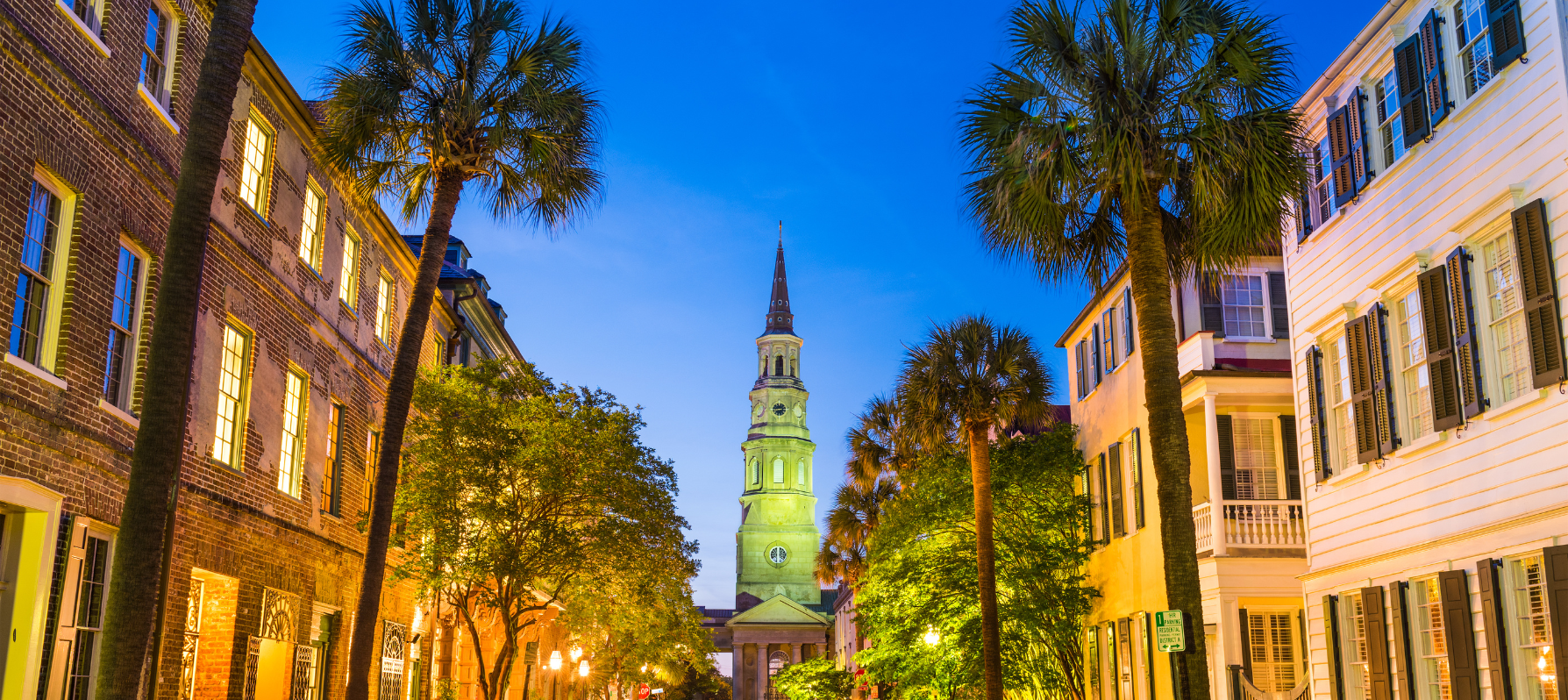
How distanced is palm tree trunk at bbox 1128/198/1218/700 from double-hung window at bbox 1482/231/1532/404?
3.38 m

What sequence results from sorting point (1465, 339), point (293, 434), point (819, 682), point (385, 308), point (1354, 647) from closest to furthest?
point (1465, 339) → point (1354, 647) → point (293, 434) → point (385, 308) → point (819, 682)

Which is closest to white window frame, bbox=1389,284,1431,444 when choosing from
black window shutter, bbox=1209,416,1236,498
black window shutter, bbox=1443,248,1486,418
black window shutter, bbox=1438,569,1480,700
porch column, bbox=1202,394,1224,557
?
black window shutter, bbox=1443,248,1486,418

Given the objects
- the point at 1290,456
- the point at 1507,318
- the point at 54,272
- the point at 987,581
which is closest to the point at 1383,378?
the point at 1507,318

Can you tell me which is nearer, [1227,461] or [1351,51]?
[1351,51]

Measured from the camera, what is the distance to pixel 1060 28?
46.6 feet

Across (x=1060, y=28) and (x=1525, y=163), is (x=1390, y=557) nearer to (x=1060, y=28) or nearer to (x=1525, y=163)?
(x=1525, y=163)

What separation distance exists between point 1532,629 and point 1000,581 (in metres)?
15.1

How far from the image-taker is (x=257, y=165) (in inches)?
711

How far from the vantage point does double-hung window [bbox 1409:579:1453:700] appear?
46.3 feet

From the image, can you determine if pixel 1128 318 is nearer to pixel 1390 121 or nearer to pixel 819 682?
pixel 1390 121

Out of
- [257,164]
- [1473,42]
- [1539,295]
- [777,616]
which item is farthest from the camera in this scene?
[777,616]

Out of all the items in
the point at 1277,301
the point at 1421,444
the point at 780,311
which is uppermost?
the point at 780,311

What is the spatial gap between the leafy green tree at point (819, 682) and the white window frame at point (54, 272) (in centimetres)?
3218

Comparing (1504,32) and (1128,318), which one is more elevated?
(1128,318)
